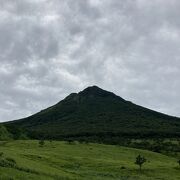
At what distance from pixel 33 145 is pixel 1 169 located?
362ft

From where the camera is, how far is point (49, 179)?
46156 mm

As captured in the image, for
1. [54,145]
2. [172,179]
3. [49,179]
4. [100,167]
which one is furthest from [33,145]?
[49,179]

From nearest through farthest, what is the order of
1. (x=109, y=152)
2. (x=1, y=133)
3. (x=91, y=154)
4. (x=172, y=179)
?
1. (x=172, y=179)
2. (x=91, y=154)
3. (x=109, y=152)
4. (x=1, y=133)

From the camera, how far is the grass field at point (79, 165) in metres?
51.5

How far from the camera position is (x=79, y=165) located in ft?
325

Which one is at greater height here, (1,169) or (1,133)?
(1,133)

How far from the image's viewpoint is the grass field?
169 feet

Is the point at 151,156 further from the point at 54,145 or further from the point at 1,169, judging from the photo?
the point at 1,169

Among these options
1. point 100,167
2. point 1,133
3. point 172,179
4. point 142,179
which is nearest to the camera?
point 142,179

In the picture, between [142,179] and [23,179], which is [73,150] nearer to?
[142,179]

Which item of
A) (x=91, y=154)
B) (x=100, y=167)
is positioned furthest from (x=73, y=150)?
(x=100, y=167)

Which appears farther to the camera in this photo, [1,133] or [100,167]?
[1,133]

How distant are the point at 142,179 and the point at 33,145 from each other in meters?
79.4

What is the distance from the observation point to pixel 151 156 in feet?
516
